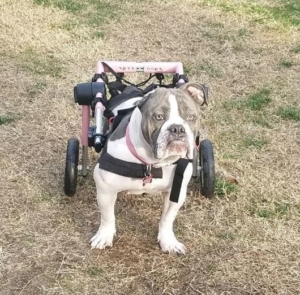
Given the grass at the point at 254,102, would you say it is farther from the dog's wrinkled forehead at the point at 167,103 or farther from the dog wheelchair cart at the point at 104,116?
the dog's wrinkled forehead at the point at 167,103

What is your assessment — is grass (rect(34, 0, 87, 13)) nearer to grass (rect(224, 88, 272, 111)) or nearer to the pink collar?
grass (rect(224, 88, 272, 111))

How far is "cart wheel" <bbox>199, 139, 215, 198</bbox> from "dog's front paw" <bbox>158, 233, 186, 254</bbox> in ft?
1.63

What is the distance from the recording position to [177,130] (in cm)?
288

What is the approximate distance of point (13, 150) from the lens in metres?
4.55

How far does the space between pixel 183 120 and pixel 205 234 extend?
103 centimetres

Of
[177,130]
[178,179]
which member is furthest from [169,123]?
[178,179]

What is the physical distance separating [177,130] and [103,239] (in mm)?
993

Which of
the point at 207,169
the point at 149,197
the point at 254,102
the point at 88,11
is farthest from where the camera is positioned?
the point at 88,11

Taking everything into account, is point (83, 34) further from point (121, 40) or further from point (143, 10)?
point (143, 10)

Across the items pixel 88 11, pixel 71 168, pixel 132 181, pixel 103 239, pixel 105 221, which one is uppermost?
pixel 88 11

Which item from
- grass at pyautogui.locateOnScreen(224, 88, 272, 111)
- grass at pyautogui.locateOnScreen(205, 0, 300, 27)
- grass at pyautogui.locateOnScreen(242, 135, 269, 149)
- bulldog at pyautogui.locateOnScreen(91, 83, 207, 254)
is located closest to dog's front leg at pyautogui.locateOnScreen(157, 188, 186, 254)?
bulldog at pyautogui.locateOnScreen(91, 83, 207, 254)

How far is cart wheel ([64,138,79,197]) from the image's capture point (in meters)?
3.85

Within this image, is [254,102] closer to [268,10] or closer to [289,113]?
[289,113]

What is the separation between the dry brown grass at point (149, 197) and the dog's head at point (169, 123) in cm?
77
